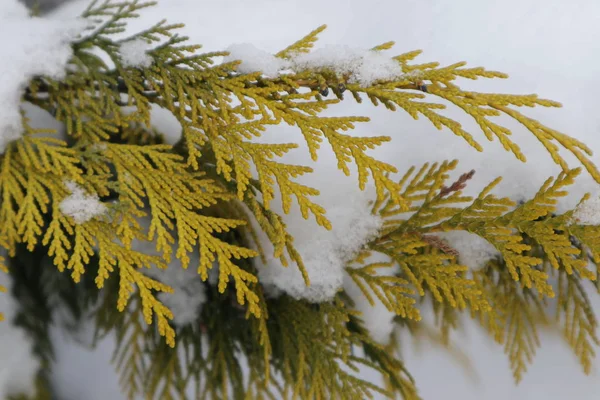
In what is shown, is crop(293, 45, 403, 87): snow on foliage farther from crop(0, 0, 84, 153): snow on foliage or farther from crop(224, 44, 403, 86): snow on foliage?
crop(0, 0, 84, 153): snow on foliage

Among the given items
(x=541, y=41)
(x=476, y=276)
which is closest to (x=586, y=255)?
(x=476, y=276)

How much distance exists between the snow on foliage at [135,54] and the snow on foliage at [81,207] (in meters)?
0.28

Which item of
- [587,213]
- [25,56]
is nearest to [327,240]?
[587,213]

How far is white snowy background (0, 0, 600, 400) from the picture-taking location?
115 centimetres

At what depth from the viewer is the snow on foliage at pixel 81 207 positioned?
2.94ft

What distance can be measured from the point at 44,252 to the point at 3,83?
615mm

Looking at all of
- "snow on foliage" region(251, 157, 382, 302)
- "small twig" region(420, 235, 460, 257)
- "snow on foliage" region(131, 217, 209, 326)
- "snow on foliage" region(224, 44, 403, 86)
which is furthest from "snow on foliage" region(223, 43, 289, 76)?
"snow on foliage" region(131, 217, 209, 326)

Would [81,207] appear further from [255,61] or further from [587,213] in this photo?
[587,213]

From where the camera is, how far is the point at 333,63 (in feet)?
2.86

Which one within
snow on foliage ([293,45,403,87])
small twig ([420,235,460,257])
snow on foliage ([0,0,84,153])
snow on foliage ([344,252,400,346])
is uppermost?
snow on foliage ([293,45,403,87])

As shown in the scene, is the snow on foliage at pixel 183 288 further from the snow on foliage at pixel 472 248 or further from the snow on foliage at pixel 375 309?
the snow on foliage at pixel 472 248

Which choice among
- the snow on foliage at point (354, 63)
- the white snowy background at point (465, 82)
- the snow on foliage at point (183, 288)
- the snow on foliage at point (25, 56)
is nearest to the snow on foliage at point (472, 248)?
the white snowy background at point (465, 82)

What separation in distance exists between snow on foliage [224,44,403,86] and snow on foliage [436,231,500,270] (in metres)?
0.45

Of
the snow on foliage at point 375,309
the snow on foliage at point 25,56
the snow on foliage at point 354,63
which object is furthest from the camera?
the snow on foliage at point 375,309
